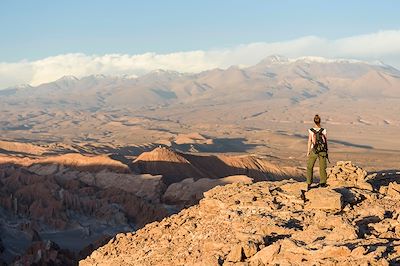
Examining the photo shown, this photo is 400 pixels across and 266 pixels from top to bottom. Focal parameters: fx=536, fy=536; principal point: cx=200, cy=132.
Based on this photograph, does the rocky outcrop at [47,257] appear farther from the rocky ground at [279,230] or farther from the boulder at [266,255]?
the boulder at [266,255]

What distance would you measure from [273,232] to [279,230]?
0.15 meters

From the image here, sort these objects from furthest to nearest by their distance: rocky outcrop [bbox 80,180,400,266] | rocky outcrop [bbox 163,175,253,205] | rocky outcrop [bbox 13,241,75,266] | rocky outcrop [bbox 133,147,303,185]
A: rocky outcrop [bbox 133,147,303,185], rocky outcrop [bbox 163,175,253,205], rocky outcrop [bbox 13,241,75,266], rocky outcrop [bbox 80,180,400,266]

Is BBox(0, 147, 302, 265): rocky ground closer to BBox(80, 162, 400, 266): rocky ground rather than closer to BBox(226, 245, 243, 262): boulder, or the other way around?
BBox(80, 162, 400, 266): rocky ground

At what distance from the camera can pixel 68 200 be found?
43.2 m

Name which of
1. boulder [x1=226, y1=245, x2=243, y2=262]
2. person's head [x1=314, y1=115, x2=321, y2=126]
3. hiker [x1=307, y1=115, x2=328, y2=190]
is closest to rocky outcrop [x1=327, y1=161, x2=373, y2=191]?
hiker [x1=307, y1=115, x2=328, y2=190]

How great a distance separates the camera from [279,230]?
1253cm

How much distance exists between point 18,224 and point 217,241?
2916 centimetres

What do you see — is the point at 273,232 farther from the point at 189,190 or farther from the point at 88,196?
the point at 88,196

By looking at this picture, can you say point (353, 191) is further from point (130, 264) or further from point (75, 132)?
point (75, 132)

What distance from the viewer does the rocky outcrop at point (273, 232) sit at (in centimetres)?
1100

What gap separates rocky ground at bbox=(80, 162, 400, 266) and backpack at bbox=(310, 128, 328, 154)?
1062 mm

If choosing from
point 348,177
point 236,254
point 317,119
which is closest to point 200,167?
point 348,177

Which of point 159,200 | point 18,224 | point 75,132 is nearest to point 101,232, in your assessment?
point 18,224

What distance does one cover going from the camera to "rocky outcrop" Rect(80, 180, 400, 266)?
433 inches
